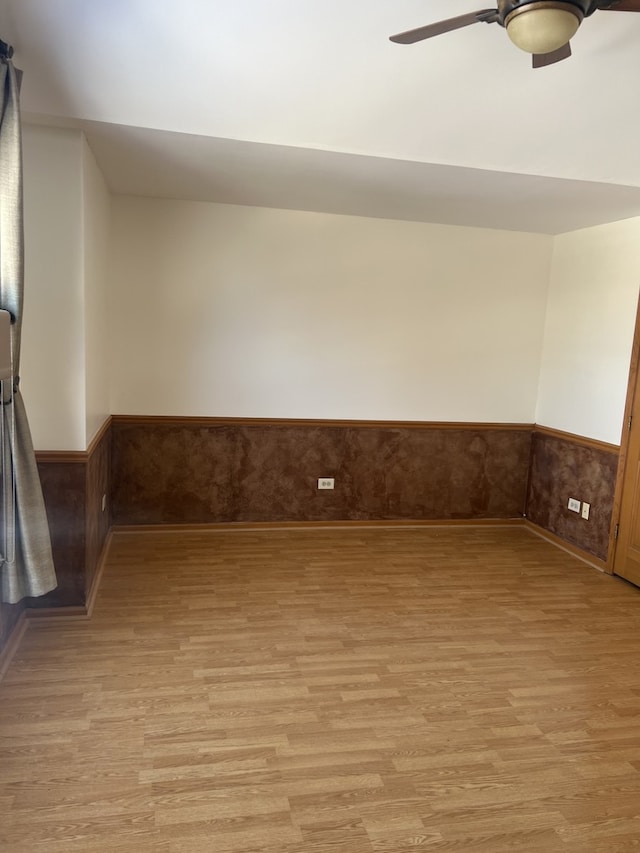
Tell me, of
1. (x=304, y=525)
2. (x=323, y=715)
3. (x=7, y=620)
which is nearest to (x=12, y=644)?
(x=7, y=620)

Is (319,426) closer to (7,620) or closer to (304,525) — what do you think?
(304,525)

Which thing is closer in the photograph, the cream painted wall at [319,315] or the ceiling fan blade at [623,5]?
the ceiling fan blade at [623,5]

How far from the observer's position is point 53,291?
9.45 ft

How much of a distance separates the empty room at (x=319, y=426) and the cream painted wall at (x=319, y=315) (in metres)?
0.02

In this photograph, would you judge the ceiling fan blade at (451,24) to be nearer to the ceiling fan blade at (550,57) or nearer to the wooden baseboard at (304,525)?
the ceiling fan blade at (550,57)

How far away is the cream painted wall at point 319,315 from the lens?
13.7 feet

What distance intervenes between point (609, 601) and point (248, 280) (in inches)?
124

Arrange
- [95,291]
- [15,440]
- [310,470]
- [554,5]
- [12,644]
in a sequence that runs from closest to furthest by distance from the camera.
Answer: [554,5]
[15,440]
[12,644]
[95,291]
[310,470]

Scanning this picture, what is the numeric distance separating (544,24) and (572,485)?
3374mm

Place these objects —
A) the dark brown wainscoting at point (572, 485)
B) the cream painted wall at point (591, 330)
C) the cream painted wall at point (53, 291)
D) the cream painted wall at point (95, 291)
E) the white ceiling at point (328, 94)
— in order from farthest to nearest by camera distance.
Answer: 1. the dark brown wainscoting at point (572, 485)
2. the cream painted wall at point (591, 330)
3. the cream painted wall at point (95, 291)
4. the cream painted wall at point (53, 291)
5. the white ceiling at point (328, 94)

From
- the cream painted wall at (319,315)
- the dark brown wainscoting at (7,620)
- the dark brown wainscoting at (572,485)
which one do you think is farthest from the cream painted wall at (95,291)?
the dark brown wainscoting at (572,485)

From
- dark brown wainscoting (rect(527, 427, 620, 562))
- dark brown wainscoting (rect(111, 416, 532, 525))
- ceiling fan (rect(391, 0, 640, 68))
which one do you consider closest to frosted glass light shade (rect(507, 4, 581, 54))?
ceiling fan (rect(391, 0, 640, 68))

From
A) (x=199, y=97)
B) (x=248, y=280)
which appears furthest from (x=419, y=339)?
(x=199, y=97)

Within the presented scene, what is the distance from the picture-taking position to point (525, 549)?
441cm
